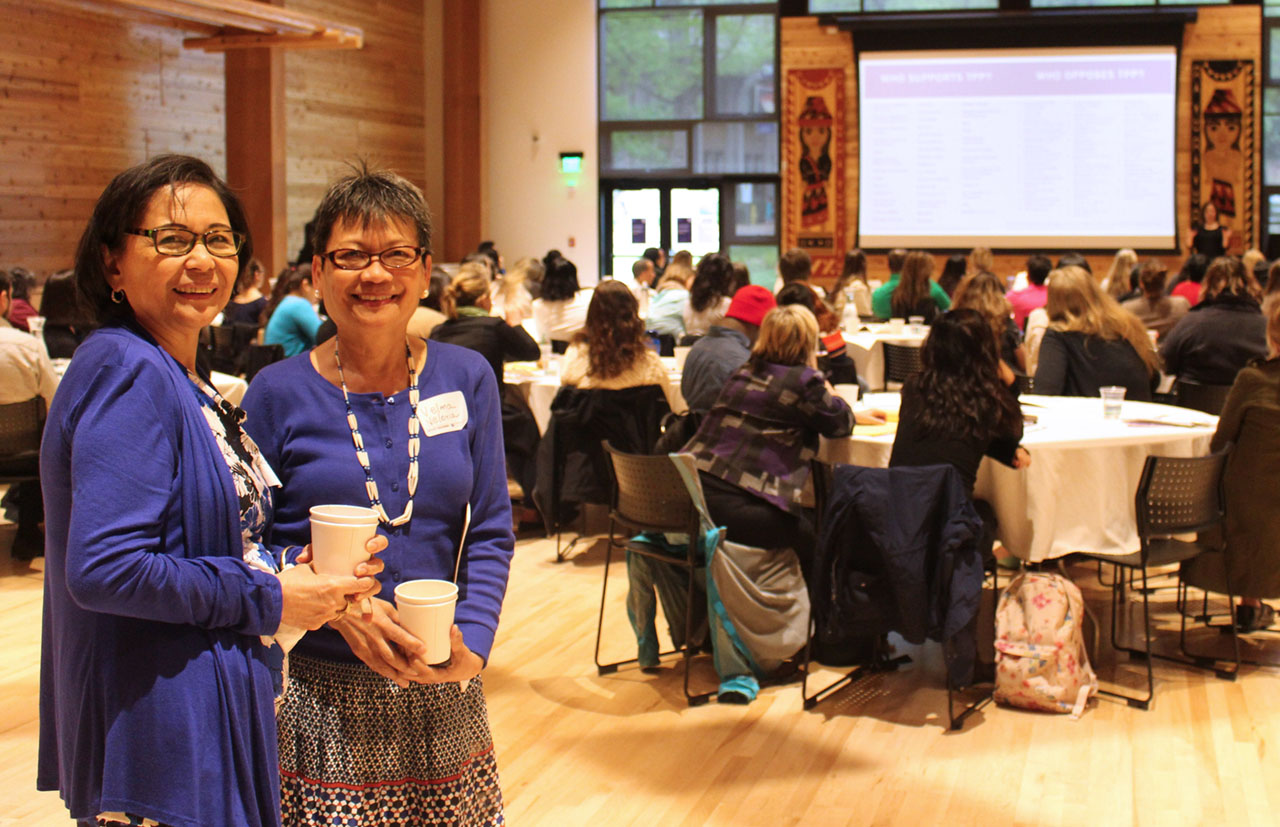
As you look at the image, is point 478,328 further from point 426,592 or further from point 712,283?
point 426,592

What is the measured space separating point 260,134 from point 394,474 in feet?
40.0

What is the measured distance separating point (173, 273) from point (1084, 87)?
617 inches

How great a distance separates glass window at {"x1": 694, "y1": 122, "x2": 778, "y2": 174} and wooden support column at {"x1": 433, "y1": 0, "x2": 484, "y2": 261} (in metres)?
3.11

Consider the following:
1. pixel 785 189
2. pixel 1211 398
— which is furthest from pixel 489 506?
pixel 785 189

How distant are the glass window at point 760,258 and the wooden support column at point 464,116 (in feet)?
11.9

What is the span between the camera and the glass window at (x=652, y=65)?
16703 millimetres

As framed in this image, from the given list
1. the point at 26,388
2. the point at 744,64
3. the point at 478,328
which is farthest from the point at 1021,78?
the point at 26,388

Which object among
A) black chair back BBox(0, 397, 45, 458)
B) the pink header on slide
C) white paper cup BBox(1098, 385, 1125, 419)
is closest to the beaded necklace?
white paper cup BBox(1098, 385, 1125, 419)

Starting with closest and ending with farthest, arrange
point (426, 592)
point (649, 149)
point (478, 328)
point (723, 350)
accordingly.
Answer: point (426, 592) → point (723, 350) → point (478, 328) → point (649, 149)

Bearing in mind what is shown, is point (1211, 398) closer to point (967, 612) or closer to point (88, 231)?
point (967, 612)

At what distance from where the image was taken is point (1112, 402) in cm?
500

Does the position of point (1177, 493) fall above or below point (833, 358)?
below

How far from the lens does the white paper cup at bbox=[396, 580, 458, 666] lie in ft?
5.28

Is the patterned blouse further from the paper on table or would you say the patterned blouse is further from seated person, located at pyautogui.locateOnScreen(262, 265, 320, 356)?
seated person, located at pyautogui.locateOnScreen(262, 265, 320, 356)
